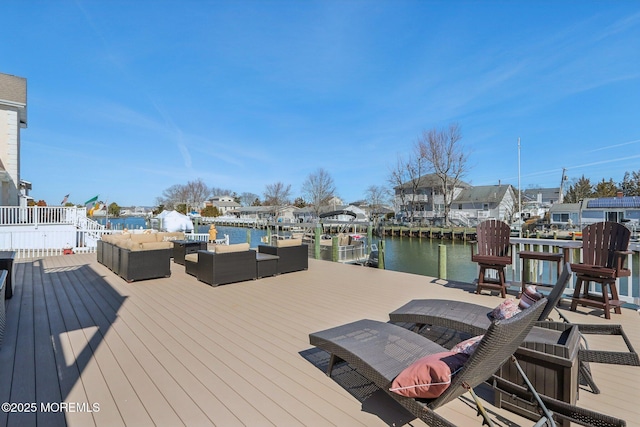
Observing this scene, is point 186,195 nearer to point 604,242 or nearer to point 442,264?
point 442,264

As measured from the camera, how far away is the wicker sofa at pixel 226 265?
234 inches

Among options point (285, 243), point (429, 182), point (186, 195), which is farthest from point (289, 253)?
point (186, 195)

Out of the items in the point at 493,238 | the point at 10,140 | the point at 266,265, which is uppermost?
the point at 10,140

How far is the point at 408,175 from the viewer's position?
38.0 meters

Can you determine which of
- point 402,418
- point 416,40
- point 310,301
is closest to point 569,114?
point 416,40

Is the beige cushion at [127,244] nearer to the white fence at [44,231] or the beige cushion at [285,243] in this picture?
the beige cushion at [285,243]

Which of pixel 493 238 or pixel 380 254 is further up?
pixel 493 238

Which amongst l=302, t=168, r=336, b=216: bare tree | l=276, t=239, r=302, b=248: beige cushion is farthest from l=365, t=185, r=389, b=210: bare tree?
l=276, t=239, r=302, b=248: beige cushion

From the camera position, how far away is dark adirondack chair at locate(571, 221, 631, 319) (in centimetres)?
385

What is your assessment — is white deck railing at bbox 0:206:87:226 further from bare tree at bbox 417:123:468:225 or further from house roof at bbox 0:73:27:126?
bare tree at bbox 417:123:468:225

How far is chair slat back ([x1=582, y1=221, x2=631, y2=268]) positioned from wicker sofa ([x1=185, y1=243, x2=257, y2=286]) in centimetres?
557

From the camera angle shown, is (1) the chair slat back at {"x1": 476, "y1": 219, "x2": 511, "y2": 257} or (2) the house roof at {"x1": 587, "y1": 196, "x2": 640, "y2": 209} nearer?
(1) the chair slat back at {"x1": 476, "y1": 219, "x2": 511, "y2": 257}

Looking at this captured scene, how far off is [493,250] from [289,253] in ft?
13.8

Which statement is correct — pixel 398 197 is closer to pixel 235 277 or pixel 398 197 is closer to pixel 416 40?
pixel 416 40
